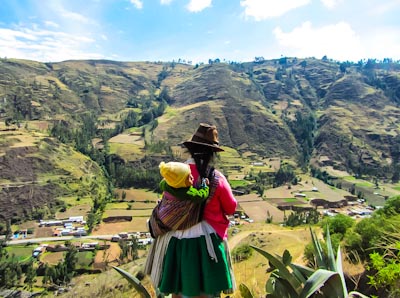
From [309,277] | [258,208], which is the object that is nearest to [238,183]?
[258,208]

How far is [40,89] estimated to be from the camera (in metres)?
112

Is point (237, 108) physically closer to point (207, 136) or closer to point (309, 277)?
point (207, 136)

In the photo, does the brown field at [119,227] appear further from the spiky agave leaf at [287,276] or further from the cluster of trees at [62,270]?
the spiky agave leaf at [287,276]

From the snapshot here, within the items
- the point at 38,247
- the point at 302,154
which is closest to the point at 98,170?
the point at 38,247

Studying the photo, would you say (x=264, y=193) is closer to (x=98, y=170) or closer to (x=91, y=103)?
(x=98, y=170)

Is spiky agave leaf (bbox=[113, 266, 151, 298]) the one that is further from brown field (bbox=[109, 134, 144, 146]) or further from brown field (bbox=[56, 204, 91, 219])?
brown field (bbox=[109, 134, 144, 146])

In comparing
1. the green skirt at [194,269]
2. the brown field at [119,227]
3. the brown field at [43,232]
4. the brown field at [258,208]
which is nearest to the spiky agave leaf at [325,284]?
the green skirt at [194,269]

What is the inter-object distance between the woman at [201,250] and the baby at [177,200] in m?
0.08

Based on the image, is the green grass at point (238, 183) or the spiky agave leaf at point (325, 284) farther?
the green grass at point (238, 183)

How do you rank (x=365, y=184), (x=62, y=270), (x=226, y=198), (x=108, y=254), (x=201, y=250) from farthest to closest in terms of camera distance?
1. (x=365, y=184)
2. (x=108, y=254)
3. (x=62, y=270)
4. (x=226, y=198)
5. (x=201, y=250)

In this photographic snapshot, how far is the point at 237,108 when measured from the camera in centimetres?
11088

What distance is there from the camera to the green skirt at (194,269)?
111 inches

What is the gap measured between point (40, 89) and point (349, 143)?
91474 millimetres

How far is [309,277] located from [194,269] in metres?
0.86
